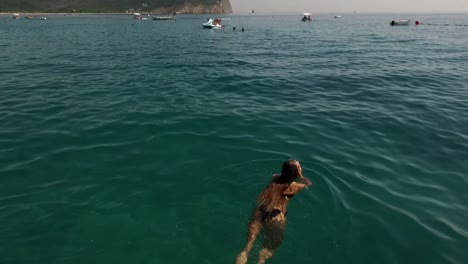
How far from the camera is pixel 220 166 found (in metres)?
11.9

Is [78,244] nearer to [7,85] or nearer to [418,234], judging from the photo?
[418,234]

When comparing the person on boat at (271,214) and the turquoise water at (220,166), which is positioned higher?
the person on boat at (271,214)

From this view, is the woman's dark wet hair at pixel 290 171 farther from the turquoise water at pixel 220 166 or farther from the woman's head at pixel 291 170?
the turquoise water at pixel 220 166

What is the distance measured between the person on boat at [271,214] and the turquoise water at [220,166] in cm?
55

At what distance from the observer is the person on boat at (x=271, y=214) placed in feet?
23.1

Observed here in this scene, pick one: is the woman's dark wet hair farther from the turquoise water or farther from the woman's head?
the turquoise water

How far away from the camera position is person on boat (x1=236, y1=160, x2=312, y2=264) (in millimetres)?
7031

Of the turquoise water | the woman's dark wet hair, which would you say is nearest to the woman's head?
the woman's dark wet hair

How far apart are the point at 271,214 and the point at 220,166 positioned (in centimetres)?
479

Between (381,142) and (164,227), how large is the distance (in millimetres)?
10232

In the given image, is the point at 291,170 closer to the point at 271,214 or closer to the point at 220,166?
the point at 271,214

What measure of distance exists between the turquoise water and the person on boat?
55 centimetres

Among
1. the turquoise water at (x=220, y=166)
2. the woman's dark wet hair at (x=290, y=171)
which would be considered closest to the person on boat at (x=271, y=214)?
the woman's dark wet hair at (x=290, y=171)

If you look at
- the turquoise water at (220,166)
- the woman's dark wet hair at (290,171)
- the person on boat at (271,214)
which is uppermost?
the woman's dark wet hair at (290,171)
